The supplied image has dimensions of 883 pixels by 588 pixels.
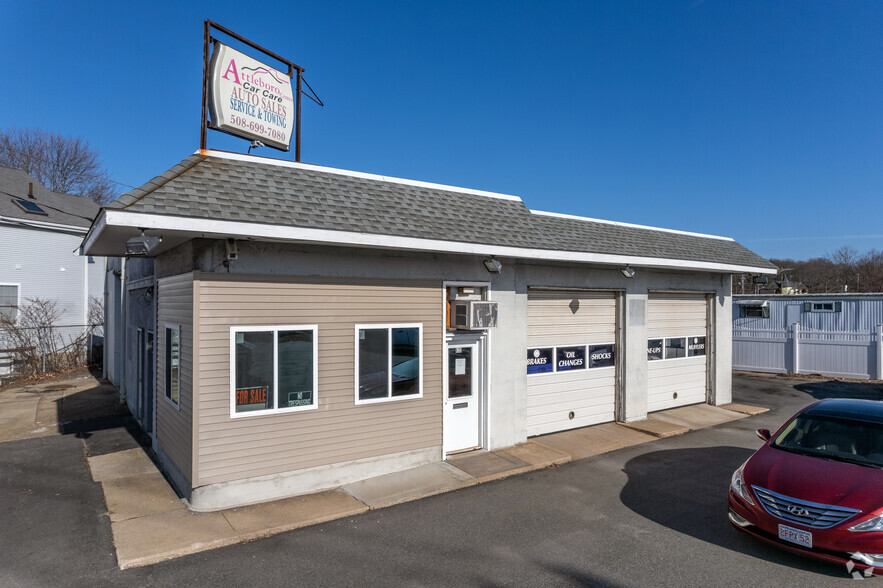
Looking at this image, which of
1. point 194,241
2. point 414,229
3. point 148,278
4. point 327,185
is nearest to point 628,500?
point 414,229

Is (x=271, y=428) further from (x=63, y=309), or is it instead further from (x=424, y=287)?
(x=63, y=309)

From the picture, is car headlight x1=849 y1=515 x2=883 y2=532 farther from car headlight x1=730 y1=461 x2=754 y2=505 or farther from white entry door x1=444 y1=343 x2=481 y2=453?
white entry door x1=444 y1=343 x2=481 y2=453

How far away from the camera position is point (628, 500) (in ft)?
23.3

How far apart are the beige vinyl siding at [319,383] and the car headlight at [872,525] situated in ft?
17.8

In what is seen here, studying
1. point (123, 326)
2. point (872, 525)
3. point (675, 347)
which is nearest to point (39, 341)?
point (123, 326)

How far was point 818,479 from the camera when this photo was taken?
538 cm

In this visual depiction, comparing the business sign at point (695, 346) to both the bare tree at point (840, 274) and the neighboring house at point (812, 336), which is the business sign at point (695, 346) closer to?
the neighboring house at point (812, 336)

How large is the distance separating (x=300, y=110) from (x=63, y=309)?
17.9m

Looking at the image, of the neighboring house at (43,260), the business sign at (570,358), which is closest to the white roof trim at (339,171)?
the business sign at (570,358)

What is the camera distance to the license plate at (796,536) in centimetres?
500

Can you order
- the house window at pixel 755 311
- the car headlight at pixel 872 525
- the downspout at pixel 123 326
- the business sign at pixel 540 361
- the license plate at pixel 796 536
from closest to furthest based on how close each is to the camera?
the car headlight at pixel 872 525 < the license plate at pixel 796 536 < the business sign at pixel 540 361 < the downspout at pixel 123 326 < the house window at pixel 755 311

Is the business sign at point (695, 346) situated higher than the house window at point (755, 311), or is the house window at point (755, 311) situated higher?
the house window at point (755, 311)

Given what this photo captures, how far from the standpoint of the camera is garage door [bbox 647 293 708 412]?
1239 cm

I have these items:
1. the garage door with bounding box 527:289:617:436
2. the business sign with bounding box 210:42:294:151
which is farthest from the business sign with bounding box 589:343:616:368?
the business sign with bounding box 210:42:294:151
